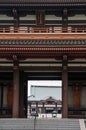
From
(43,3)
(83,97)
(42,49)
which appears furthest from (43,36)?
(83,97)

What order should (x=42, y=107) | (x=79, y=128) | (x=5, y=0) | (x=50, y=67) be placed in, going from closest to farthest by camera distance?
1. (x=79, y=128)
2. (x=50, y=67)
3. (x=5, y=0)
4. (x=42, y=107)

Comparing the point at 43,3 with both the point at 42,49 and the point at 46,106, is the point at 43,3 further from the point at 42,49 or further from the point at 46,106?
the point at 46,106

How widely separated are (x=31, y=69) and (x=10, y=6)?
6.23 meters

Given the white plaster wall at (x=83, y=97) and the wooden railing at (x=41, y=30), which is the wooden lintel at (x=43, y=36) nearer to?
the wooden railing at (x=41, y=30)

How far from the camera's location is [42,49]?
96.6 ft

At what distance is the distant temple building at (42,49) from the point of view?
29.9m

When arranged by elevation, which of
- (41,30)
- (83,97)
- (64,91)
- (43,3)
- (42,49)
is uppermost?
(43,3)

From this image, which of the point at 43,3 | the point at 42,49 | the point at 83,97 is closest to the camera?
the point at 42,49

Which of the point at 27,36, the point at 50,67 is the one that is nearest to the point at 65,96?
the point at 50,67

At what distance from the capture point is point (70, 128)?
26062 mm

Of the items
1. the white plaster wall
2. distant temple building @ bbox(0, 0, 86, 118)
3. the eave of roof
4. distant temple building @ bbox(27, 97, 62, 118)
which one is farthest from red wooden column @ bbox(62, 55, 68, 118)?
distant temple building @ bbox(27, 97, 62, 118)

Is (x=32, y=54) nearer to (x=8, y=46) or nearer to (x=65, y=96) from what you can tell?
(x=8, y=46)

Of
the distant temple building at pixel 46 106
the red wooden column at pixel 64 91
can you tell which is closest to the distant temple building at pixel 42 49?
the red wooden column at pixel 64 91

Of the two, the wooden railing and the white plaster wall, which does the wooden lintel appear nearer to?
the wooden railing
